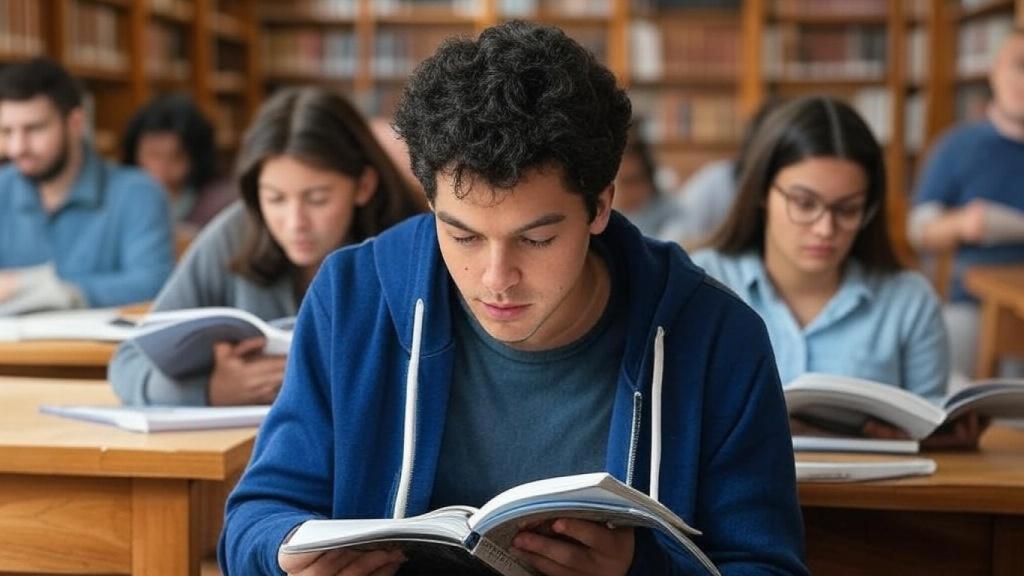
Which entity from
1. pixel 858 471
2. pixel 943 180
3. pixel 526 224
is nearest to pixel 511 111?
pixel 526 224

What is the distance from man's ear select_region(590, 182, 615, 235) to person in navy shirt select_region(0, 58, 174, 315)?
8.83 feet

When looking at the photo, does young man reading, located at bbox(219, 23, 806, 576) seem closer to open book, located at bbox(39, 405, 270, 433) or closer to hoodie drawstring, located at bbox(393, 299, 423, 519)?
hoodie drawstring, located at bbox(393, 299, 423, 519)

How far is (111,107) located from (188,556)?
16.0ft

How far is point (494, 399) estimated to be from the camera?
5.28ft

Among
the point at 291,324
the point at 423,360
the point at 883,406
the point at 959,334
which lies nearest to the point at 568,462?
the point at 423,360

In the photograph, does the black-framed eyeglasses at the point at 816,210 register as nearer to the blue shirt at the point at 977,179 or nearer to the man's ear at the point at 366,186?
the man's ear at the point at 366,186

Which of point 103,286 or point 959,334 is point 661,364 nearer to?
point 103,286

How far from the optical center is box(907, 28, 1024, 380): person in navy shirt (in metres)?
4.50

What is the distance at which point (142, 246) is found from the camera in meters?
4.02

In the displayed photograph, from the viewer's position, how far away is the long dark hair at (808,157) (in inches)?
98.3

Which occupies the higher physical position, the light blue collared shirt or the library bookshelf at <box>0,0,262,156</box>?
the library bookshelf at <box>0,0,262,156</box>

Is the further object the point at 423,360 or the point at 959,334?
the point at 959,334

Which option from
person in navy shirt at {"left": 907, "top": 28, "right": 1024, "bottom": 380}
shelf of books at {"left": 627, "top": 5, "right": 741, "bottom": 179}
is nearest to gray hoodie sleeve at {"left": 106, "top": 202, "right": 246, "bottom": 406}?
person in navy shirt at {"left": 907, "top": 28, "right": 1024, "bottom": 380}

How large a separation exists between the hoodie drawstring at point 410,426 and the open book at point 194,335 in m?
0.62
